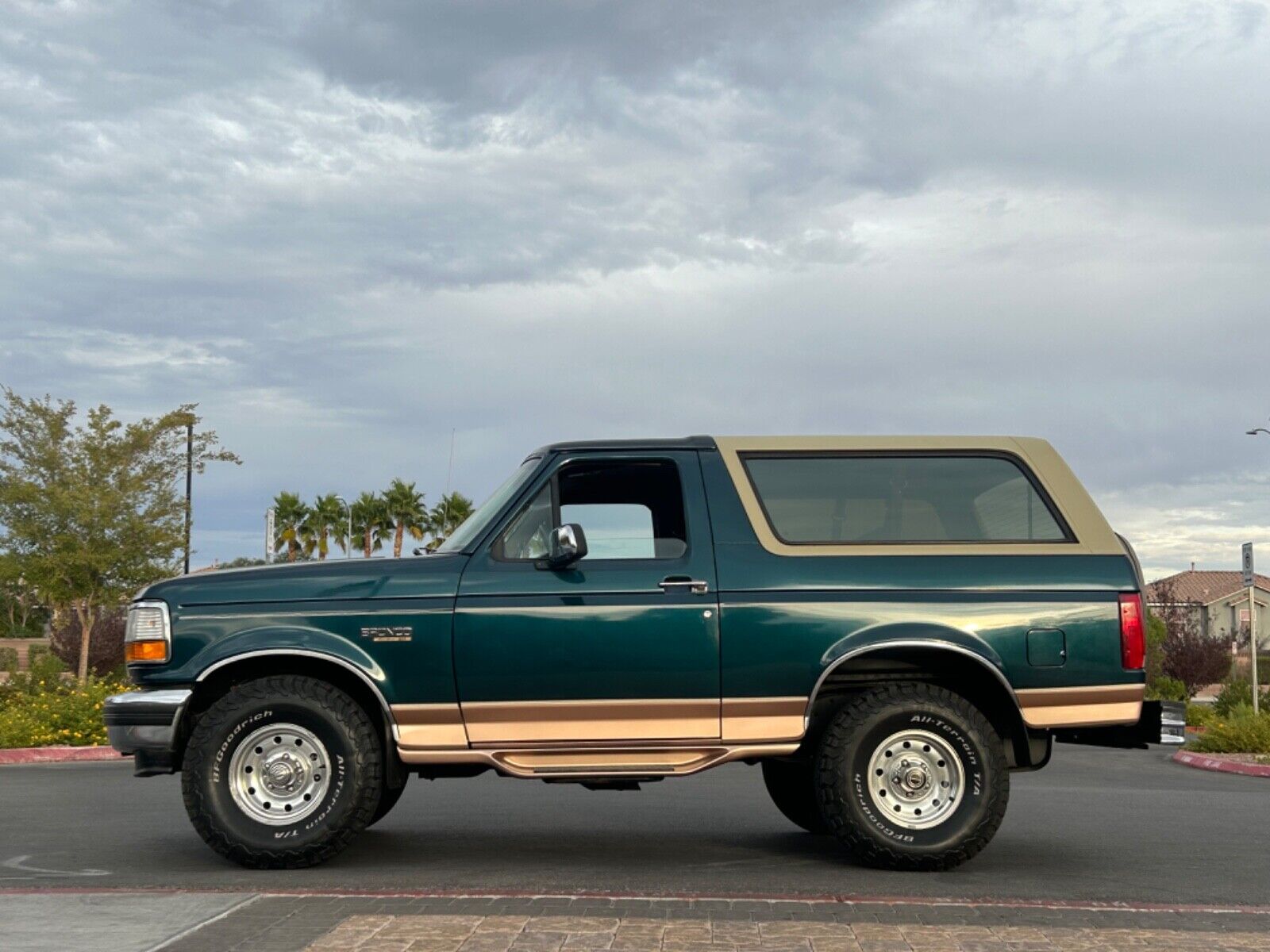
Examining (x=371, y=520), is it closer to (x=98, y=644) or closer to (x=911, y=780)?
(x=98, y=644)

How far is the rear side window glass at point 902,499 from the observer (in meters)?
8.27

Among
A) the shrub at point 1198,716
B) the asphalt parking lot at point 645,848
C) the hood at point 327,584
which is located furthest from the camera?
the shrub at point 1198,716

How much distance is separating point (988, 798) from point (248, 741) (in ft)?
12.9

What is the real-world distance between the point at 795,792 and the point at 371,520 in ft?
195

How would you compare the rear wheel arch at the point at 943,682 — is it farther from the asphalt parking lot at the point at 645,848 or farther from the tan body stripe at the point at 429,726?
the tan body stripe at the point at 429,726

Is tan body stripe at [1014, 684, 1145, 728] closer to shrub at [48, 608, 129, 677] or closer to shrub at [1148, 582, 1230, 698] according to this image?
shrub at [48, 608, 129, 677]

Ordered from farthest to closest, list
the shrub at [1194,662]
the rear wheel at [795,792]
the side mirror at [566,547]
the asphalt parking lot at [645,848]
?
the shrub at [1194,662], the rear wheel at [795,792], the side mirror at [566,547], the asphalt parking lot at [645,848]

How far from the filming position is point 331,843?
7.81m

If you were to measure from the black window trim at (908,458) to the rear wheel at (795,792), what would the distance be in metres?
1.84

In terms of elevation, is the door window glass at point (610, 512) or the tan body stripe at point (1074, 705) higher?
the door window glass at point (610, 512)

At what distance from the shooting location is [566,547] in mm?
7695

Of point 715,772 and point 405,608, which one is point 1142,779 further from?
point 405,608

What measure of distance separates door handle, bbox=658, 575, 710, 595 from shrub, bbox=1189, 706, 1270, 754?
13.7m

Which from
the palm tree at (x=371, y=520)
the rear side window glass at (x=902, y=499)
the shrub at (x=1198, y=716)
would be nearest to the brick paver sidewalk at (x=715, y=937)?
the rear side window glass at (x=902, y=499)
